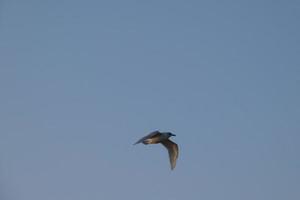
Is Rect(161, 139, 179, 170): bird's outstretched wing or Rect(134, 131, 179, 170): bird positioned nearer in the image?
Rect(134, 131, 179, 170): bird

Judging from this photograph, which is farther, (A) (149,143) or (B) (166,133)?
(B) (166,133)

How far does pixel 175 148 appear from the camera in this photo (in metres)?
32.0

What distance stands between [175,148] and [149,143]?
299cm

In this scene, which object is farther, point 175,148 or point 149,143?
point 175,148

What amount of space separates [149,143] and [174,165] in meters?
2.82

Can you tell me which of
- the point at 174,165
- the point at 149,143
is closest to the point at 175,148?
the point at 174,165

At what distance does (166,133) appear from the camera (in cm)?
3139

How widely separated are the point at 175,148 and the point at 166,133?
1.20 meters

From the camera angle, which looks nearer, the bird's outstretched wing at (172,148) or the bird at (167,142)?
the bird at (167,142)

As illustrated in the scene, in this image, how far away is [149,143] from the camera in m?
29.4

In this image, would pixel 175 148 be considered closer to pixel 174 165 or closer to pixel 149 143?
pixel 174 165

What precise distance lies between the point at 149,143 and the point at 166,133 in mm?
2215

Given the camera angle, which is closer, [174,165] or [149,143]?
[149,143]
